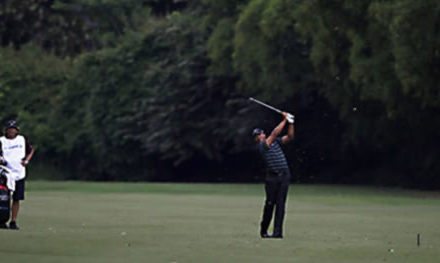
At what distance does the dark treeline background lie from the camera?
44250 millimetres

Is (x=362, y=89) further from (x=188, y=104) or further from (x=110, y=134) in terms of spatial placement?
(x=110, y=134)

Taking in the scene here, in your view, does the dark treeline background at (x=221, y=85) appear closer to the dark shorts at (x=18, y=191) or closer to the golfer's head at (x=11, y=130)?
the golfer's head at (x=11, y=130)

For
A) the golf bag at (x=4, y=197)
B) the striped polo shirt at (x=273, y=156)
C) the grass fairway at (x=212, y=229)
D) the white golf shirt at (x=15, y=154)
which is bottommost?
the grass fairway at (x=212, y=229)

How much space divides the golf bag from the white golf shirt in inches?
5.6

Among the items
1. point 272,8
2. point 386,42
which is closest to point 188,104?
point 272,8

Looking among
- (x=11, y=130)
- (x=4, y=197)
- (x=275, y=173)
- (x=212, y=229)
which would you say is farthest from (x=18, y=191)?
(x=275, y=173)

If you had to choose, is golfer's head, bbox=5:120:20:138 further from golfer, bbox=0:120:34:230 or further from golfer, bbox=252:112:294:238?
golfer, bbox=252:112:294:238

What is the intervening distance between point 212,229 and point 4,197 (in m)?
3.72

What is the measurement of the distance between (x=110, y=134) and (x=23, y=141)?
40.5 m

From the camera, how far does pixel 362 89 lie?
4581 cm

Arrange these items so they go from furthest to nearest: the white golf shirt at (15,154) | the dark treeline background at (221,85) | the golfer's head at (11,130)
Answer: the dark treeline background at (221,85) < the golfer's head at (11,130) < the white golf shirt at (15,154)

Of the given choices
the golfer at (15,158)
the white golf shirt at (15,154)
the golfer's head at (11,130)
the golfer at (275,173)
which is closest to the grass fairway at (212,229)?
the golfer at (275,173)

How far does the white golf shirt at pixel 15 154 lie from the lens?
22594 millimetres

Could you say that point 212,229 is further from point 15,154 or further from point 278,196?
point 15,154
